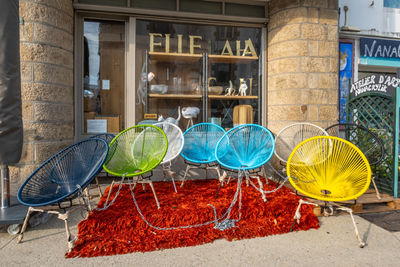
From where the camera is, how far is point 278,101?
3949 millimetres

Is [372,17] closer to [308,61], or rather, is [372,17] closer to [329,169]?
[308,61]

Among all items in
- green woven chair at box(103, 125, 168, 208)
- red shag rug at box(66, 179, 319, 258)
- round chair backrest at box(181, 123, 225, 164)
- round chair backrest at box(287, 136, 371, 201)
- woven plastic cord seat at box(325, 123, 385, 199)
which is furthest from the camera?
round chair backrest at box(181, 123, 225, 164)

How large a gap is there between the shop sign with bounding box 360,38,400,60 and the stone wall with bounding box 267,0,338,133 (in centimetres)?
122

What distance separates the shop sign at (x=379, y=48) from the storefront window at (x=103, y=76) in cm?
436

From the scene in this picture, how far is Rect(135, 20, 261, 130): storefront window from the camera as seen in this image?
4.04 metres

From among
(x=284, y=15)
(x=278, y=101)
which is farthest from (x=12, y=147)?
(x=284, y=15)

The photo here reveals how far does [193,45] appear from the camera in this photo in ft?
13.8

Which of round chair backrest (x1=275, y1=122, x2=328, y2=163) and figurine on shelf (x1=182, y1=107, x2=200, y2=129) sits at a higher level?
figurine on shelf (x1=182, y1=107, x2=200, y2=129)

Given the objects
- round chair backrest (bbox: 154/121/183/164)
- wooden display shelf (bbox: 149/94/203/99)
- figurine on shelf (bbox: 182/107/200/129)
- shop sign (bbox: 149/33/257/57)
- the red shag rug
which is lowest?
the red shag rug

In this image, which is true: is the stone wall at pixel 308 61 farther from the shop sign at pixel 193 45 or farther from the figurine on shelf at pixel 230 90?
the figurine on shelf at pixel 230 90

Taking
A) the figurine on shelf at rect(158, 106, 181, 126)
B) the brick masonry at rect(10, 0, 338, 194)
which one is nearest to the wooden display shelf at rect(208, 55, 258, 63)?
the brick masonry at rect(10, 0, 338, 194)

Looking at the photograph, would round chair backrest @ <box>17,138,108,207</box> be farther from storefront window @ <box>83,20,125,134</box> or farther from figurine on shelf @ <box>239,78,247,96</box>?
figurine on shelf @ <box>239,78,247,96</box>

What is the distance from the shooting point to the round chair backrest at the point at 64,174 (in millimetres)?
2027

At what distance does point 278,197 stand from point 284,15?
281 centimetres
